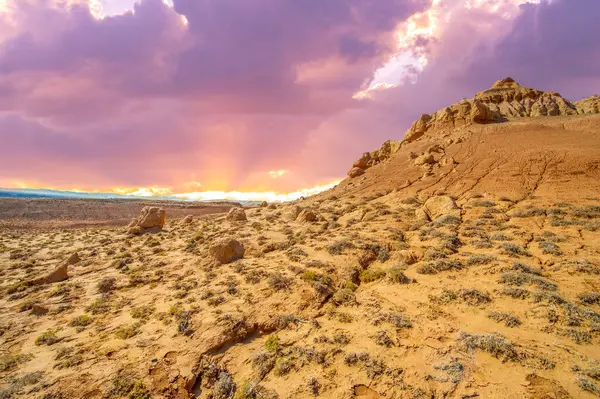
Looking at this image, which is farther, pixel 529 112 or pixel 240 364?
pixel 529 112

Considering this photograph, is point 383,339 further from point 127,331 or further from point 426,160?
point 426,160

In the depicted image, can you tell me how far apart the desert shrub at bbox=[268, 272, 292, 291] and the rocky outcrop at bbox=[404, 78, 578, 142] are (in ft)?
125

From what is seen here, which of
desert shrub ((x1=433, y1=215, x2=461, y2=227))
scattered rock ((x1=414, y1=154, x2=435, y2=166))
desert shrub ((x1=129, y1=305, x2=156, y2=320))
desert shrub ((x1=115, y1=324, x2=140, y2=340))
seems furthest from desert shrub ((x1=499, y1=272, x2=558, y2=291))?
scattered rock ((x1=414, y1=154, x2=435, y2=166))

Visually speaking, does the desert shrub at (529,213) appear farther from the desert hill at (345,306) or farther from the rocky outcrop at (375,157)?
the rocky outcrop at (375,157)

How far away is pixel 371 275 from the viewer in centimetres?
1276

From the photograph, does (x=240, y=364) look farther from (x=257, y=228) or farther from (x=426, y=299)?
(x=257, y=228)

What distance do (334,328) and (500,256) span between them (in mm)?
9548

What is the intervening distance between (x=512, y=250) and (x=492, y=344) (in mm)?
7984

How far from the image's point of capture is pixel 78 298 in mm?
14109

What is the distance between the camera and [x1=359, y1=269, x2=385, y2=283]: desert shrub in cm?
1266

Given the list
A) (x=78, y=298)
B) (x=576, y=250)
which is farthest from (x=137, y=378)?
(x=576, y=250)

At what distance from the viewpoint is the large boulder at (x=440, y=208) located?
2022cm

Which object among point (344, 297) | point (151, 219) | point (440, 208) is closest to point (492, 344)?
point (344, 297)

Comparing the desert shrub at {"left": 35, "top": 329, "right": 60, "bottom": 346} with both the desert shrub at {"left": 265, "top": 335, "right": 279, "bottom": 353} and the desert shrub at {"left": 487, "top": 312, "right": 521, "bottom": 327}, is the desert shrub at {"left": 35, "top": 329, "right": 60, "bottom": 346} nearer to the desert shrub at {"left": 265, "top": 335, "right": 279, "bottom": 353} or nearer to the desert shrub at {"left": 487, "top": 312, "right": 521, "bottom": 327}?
the desert shrub at {"left": 265, "top": 335, "right": 279, "bottom": 353}
